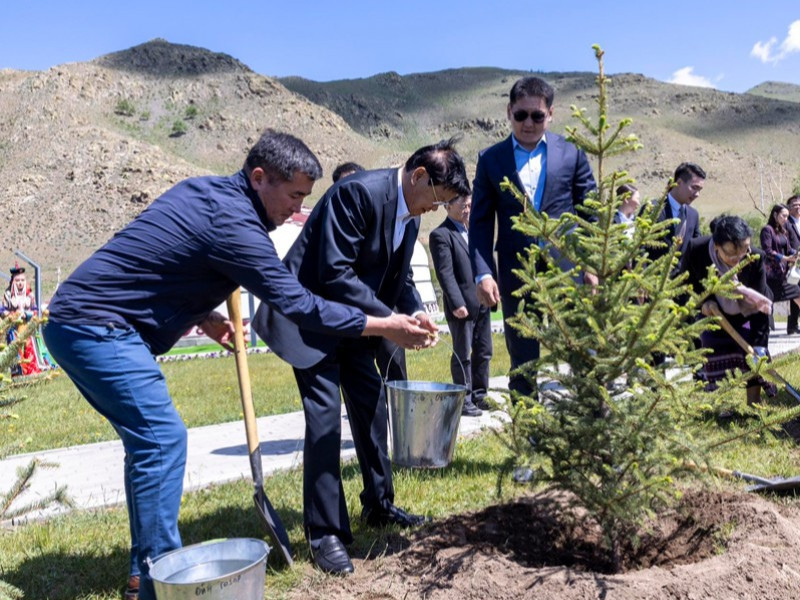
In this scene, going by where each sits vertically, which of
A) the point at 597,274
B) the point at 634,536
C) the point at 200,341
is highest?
the point at 597,274

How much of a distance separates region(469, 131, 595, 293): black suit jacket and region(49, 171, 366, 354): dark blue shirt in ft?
5.63

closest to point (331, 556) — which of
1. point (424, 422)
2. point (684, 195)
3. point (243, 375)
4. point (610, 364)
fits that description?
point (424, 422)

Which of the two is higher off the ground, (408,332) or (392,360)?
(408,332)

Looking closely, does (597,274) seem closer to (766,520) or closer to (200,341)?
(766,520)

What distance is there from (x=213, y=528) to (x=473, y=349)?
12.2 feet

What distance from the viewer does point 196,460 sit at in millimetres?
5746

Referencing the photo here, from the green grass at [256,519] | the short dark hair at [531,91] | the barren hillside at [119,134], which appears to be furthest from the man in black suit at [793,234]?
the barren hillside at [119,134]

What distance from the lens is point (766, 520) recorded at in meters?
3.42

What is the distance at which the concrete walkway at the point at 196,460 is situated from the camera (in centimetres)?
500

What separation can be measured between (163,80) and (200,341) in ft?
315

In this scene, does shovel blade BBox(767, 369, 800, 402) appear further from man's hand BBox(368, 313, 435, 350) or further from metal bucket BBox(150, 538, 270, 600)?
metal bucket BBox(150, 538, 270, 600)

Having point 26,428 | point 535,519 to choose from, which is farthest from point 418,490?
point 26,428

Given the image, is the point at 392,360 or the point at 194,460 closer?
the point at 392,360

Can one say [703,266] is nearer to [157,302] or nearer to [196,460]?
[196,460]
